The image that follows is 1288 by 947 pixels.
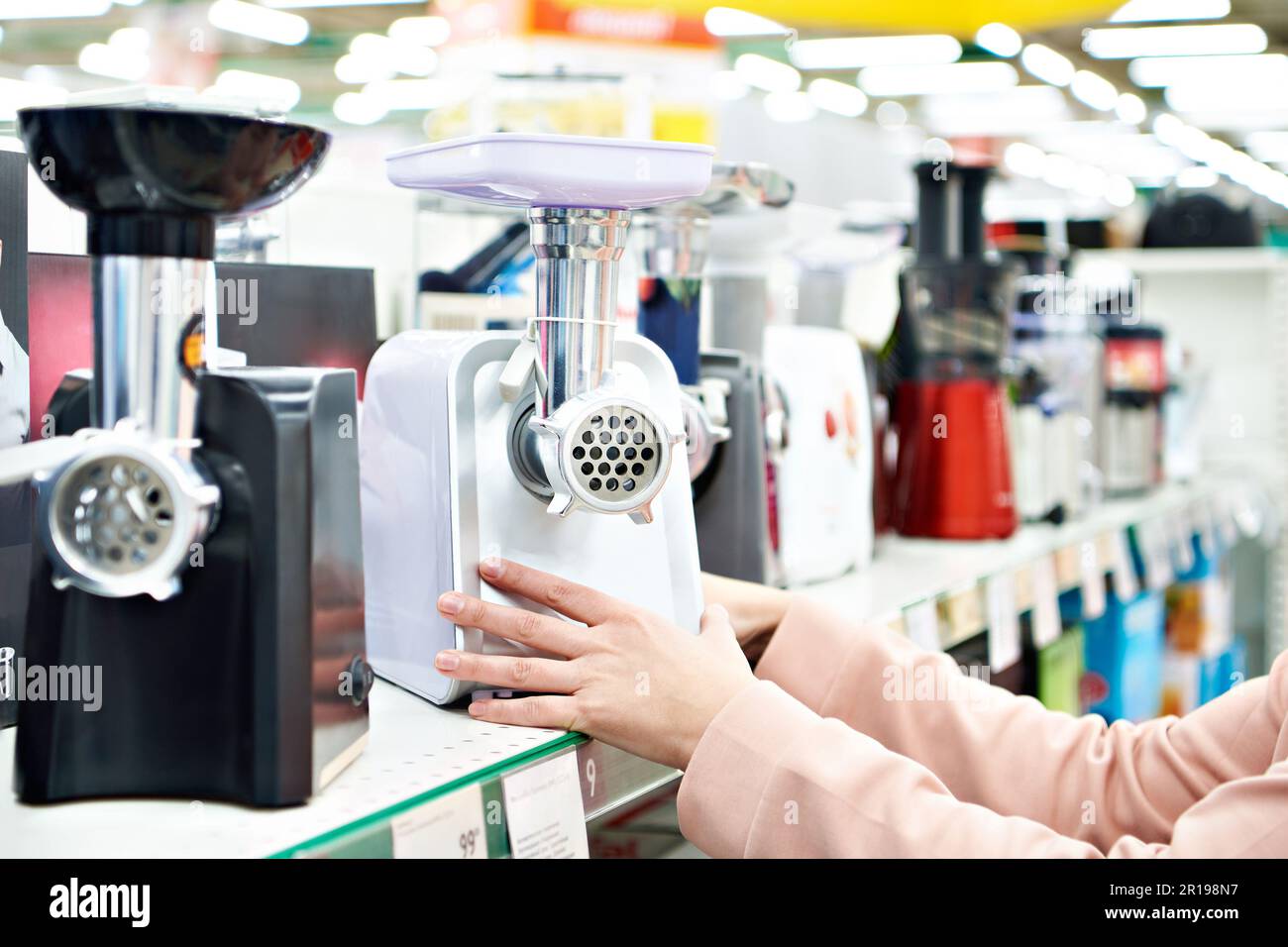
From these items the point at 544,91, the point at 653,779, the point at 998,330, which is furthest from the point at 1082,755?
the point at 544,91

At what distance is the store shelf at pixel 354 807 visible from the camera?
76 cm

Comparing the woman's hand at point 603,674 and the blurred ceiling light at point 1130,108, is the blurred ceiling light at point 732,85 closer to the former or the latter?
the blurred ceiling light at point 1130,108

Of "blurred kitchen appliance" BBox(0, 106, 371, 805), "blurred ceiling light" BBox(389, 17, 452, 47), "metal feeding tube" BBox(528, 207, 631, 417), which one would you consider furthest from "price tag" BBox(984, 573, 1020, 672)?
"blurred ceiling light" BBox(389, 17, 452, 47)

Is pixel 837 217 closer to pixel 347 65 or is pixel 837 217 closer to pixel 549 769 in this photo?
pixel 549 769

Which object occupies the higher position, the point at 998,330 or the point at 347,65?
the point at 347,65

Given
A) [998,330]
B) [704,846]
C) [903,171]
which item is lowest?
[704,846]

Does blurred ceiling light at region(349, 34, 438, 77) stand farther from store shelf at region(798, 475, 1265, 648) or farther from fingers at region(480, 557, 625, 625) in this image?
fingers at region(480, 557, 625, 625)

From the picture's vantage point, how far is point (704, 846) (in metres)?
0.96

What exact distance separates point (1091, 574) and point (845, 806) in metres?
1.54

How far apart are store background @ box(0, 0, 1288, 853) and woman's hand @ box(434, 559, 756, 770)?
364 mm

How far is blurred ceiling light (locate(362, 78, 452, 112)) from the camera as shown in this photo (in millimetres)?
10594

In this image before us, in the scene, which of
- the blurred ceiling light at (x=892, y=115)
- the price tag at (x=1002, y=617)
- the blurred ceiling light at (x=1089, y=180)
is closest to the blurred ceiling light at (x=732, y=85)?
the blurred ceiling light at (x=892, y=115)

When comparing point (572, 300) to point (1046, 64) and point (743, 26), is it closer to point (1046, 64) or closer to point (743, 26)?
point (743, 26)

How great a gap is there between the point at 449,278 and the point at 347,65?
922cm
